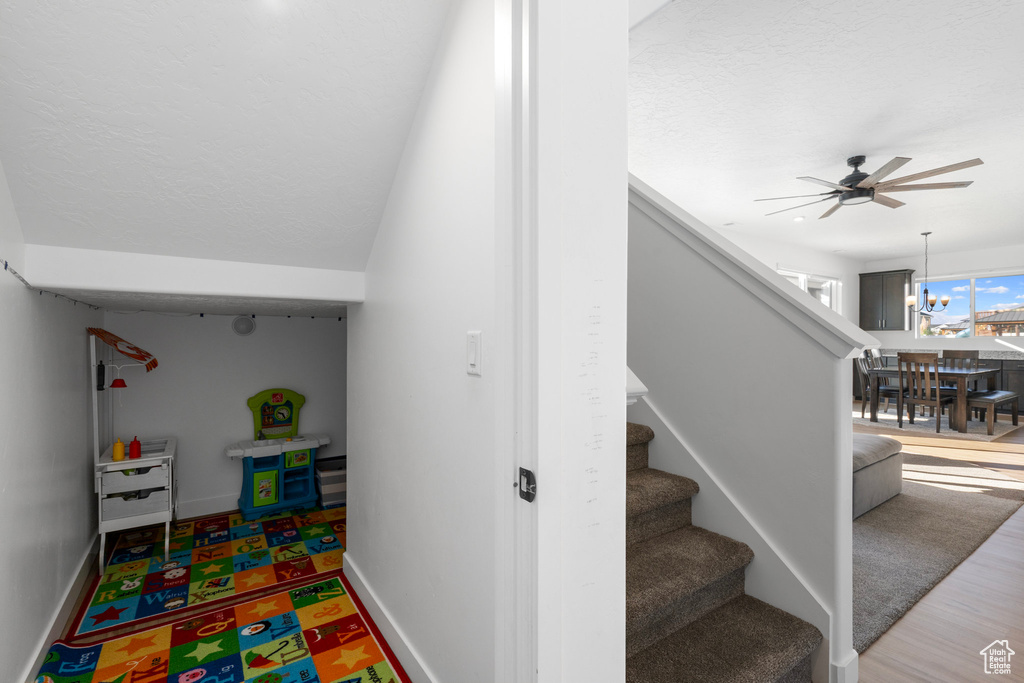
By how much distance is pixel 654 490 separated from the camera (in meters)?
1.87

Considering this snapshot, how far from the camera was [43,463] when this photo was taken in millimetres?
1810

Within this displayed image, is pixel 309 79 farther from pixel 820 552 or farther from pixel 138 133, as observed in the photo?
pixel 820 552

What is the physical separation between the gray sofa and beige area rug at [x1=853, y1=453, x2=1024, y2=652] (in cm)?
8

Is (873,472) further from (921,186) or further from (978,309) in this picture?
(978,309)

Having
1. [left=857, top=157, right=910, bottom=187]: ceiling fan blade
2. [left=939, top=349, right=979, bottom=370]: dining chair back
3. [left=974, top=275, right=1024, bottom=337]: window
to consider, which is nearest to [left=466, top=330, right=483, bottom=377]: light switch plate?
[left=857, top=157, right=910, bottom=187]: ceiling fan blade

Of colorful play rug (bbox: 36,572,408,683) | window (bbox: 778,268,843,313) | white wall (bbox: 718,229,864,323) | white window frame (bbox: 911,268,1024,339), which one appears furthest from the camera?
window (bbox: 778,268,843,313)

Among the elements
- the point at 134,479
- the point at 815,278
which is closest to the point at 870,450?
the point at 134,479

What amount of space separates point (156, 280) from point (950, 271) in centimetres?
1014

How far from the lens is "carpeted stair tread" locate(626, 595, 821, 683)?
1.39m

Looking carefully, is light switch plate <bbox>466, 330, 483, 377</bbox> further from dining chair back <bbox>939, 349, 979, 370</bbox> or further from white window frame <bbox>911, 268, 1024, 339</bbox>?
white window frame <bbox>911, 268, 1024, 339</bbox>

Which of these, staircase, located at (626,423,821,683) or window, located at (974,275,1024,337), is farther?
window, located at (974,275,1024,337)

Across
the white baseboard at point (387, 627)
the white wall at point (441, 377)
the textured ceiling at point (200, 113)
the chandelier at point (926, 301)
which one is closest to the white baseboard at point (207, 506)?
the white baseboard at point (387, 627)

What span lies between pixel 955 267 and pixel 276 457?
9808 millimetres

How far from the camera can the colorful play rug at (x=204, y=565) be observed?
2172 mm
